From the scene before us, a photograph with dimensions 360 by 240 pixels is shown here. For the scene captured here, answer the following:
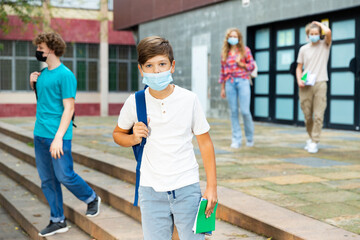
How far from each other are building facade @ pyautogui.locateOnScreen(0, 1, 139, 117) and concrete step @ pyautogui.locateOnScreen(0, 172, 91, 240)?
15.3 m

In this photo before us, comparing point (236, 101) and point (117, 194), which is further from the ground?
point (236, 101)

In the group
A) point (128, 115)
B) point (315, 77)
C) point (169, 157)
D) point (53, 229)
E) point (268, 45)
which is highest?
point (268, 45)

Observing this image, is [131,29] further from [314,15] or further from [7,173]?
[7,173]

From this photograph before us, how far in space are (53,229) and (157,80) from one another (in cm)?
286

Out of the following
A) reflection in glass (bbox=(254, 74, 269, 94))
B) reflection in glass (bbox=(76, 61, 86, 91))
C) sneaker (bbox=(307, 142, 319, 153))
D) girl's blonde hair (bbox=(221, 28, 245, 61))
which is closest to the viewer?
sneaker (bbox=(307, 142, 319, 153))

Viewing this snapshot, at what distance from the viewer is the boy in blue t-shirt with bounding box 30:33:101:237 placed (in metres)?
4.78

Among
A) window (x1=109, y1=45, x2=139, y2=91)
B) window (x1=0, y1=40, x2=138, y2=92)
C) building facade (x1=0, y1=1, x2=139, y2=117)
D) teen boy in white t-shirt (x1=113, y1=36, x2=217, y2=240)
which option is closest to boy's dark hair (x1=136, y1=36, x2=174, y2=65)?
teen boy in white t-shirt (x1=113, y1=36, x2=217, y2=240)

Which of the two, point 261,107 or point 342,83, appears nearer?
point 342,83

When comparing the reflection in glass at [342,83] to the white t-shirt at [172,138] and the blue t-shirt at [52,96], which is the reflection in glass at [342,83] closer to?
the blue t-shirt at [52,96]

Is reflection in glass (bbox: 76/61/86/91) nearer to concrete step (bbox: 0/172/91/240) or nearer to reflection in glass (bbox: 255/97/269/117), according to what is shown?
reflection in glass (bbox: 255/97/269/117)

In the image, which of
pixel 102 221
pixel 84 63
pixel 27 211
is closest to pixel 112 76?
pixel 84 63

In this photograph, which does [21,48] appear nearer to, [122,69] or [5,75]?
[5,75]

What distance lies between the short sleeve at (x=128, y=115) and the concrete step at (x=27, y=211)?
247cm

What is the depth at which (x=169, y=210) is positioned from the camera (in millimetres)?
2943
